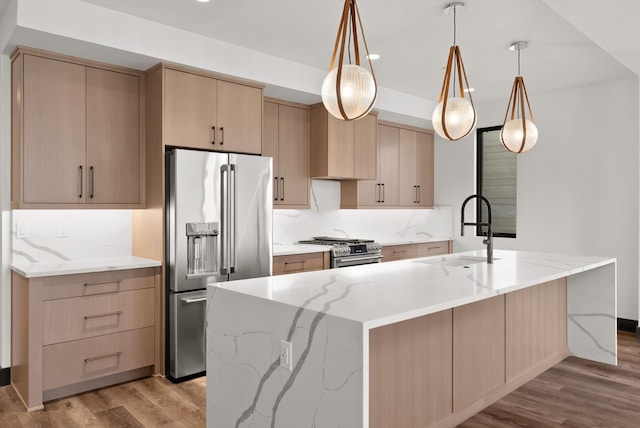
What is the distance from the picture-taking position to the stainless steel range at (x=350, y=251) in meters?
4.63

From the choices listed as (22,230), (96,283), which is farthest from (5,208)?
(96,283)

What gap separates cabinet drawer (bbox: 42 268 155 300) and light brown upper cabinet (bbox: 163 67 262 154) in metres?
1.00

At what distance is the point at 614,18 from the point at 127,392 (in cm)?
400

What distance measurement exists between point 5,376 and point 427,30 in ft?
13.0

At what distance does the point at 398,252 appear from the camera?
18.1ft

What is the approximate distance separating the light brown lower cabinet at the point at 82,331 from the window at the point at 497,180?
4202 mm

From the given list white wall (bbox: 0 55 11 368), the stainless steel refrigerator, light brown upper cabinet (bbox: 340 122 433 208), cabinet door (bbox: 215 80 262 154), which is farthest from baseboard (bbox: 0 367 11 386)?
light brown upper cabinet (bbox: 340 122 433 208)

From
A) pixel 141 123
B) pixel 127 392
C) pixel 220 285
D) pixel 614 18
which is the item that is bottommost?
pixel 127 392

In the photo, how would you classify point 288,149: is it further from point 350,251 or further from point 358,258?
point 358,258

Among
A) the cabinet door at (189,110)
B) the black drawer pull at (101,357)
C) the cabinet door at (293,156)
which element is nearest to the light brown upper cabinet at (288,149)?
the cabinet door at (293,156)

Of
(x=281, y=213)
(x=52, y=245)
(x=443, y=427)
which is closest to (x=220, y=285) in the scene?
(x=443, y=427)

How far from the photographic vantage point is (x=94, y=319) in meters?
3.25

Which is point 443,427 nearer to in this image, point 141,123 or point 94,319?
point 94,319

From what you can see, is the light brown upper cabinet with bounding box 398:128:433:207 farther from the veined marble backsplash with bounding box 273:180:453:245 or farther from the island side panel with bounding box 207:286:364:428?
the island side panel with bounding box 207:286:364:428
